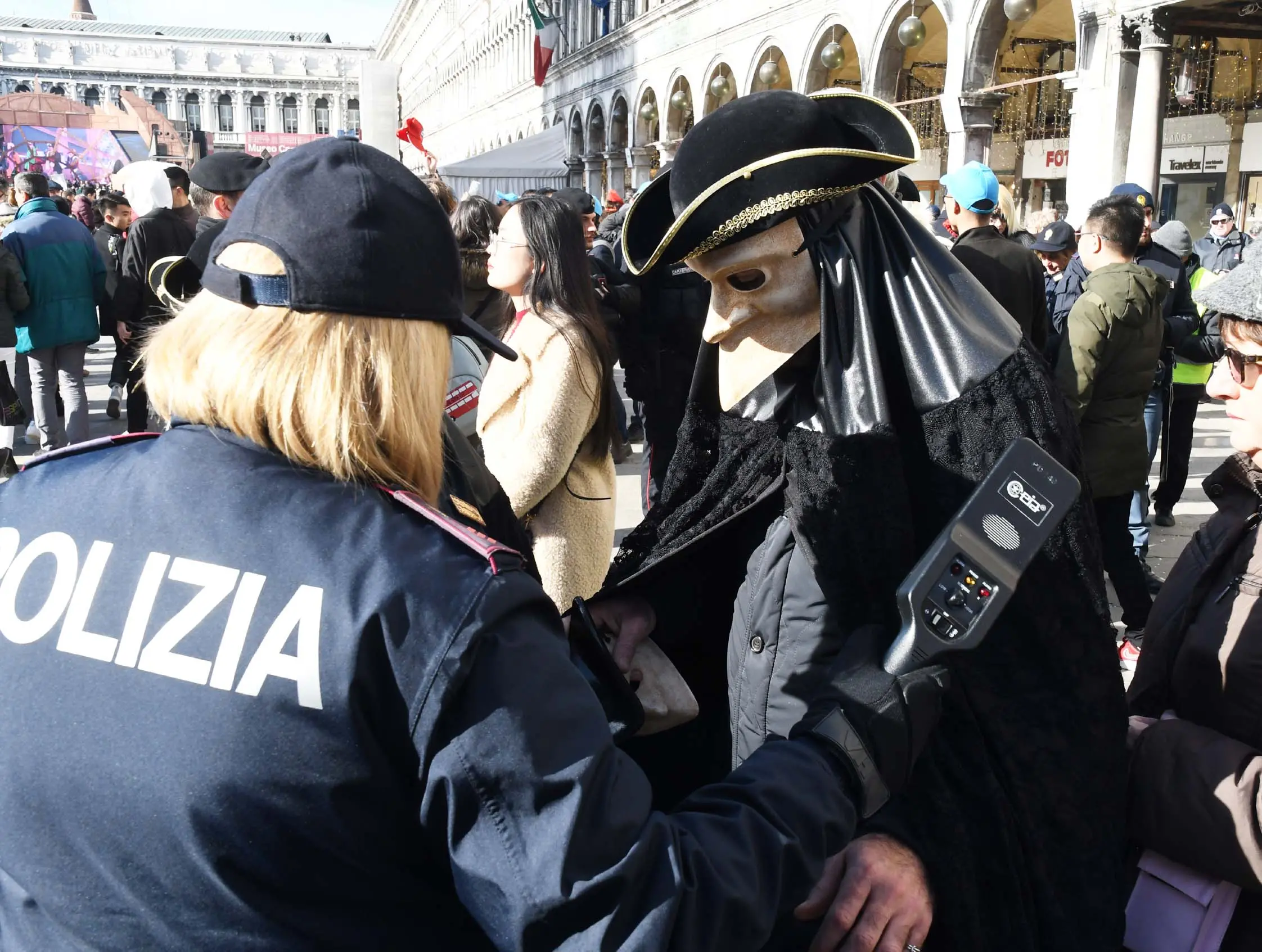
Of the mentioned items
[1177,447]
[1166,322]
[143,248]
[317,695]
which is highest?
[143,248]

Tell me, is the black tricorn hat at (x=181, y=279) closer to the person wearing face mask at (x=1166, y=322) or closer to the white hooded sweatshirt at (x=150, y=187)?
the white hooded sweatshirt at (x=150, y=187)

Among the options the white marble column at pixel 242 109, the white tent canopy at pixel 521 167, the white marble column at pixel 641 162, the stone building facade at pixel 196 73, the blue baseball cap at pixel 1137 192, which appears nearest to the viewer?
the blue baseball cap at pixel 1137 192

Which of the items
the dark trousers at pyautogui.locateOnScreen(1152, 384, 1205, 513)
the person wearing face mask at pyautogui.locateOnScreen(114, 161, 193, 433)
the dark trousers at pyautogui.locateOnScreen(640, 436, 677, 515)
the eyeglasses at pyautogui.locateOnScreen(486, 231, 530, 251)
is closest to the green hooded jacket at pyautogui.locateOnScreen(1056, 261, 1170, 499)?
the dark trousers at pyautogui.locateOnScreen(1152, 384, 1205, 513)

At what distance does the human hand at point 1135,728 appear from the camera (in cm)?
152

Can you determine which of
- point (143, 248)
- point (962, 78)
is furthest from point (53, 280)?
point (962, 78)

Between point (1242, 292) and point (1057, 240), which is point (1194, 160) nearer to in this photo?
point (1057, 240)

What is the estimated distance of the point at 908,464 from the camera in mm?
1523

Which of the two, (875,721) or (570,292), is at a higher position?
(570,292)

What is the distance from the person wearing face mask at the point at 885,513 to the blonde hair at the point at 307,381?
2.00 feet

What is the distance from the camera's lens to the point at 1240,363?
1.52 metres

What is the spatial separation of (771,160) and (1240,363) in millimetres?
728

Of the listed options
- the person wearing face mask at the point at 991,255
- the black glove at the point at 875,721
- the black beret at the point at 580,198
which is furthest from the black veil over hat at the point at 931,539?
the black beret at the point at 580,198

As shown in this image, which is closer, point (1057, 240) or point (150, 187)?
point (1057, 240)

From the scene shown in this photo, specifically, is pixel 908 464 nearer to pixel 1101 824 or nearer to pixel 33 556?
pixel 1101 824
